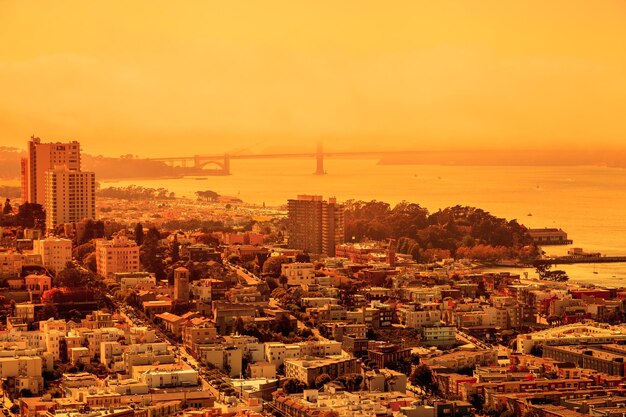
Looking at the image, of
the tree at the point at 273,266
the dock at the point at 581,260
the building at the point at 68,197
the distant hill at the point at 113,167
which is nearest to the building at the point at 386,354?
the tree at the point at 273,266

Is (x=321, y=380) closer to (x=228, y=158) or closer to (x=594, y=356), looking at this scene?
(x=594, y=356)

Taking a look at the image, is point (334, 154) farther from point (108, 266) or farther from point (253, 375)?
point (253, 375)

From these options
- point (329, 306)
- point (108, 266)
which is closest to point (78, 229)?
point (108, 266)

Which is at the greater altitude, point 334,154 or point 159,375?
point 334,154

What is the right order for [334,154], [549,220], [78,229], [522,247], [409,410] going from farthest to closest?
1. [334,154]
2. [549,220]
3. [522,247]
4. [78,229]
5. [409,410]

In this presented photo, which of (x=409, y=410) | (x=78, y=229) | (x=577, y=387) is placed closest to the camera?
(x=409, y=410)

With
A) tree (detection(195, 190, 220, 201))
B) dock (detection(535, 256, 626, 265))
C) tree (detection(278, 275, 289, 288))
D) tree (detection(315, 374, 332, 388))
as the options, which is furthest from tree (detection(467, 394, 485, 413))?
tree (detection(195, 190, 220, 201))

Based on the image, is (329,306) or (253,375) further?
(329,306)

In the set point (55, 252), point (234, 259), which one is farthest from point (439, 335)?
point (234, 259)
